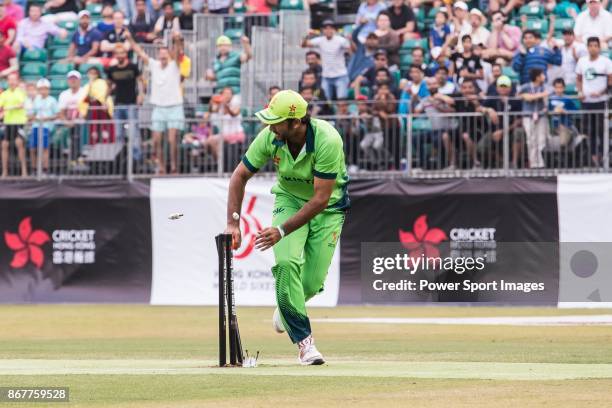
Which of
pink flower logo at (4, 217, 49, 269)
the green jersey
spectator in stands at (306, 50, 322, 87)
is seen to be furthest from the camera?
pink flower logo at (4, 217, 49, 269)

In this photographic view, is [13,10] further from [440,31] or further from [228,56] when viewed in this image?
[440,31]

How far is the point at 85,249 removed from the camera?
84.5 feet

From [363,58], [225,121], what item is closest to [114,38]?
[225,121]

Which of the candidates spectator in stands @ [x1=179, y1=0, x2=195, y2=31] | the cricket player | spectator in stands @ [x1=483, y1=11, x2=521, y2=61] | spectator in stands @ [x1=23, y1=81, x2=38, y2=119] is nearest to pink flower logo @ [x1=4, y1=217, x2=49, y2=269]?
spectator in stands @ [x1=23, y1=81, x2=38, y2=119]

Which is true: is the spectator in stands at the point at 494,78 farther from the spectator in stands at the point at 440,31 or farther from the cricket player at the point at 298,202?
the cricket player at the point at 298,202

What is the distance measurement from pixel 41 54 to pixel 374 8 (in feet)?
23.9

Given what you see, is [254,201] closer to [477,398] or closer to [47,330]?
[47,330]

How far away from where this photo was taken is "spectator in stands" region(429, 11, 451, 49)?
25.0 metres

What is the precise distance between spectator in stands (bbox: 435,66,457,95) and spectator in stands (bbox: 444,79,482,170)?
159 millimetres

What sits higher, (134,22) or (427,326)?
(134,22)

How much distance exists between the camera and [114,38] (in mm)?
27891

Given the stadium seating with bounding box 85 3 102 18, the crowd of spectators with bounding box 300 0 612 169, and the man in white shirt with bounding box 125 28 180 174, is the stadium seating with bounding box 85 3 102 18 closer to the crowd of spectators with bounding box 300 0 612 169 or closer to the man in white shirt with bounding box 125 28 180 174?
the man in white shirt with bounding box 125 28 180 174

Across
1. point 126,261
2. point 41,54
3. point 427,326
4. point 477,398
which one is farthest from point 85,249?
point 477,398

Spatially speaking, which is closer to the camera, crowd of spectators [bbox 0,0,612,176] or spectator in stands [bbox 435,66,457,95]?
crowd of spectators [bbox 0,0,612,176]
